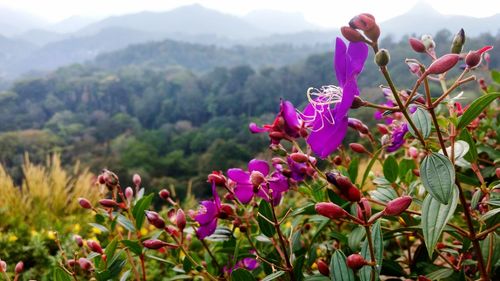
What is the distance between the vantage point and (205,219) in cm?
86

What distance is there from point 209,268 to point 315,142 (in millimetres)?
603

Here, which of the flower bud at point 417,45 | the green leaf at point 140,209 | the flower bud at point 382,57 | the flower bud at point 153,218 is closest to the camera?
the flower bud at point 382,57

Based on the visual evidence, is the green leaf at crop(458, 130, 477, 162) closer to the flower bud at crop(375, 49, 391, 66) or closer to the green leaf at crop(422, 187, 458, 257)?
the green leaf at crop(422, 187, 458, 257)

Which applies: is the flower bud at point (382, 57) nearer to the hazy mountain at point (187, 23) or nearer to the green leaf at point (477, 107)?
the green leaf at point (477, 107)

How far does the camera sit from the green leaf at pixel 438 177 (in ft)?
1.69

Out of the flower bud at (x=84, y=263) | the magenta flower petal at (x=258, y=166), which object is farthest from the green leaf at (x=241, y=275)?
the flower bud at (x=84, y=263)

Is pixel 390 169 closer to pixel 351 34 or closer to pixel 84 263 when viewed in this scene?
pixel 351 34

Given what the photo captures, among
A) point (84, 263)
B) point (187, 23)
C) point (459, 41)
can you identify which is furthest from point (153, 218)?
point (187, 23)

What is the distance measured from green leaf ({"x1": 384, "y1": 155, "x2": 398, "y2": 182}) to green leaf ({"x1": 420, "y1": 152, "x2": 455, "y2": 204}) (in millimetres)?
348

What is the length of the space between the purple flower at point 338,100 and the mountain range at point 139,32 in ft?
259

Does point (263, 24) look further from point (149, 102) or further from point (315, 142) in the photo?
point (315, 142)

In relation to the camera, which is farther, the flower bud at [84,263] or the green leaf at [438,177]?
the flower bud at [84,263]

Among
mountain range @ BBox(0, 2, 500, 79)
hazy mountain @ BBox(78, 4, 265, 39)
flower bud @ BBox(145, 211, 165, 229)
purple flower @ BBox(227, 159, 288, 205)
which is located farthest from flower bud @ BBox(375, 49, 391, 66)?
hazy mountain @ BBox(78, 4, 265, 39)

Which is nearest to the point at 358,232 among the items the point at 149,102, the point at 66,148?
the point at 66,148
